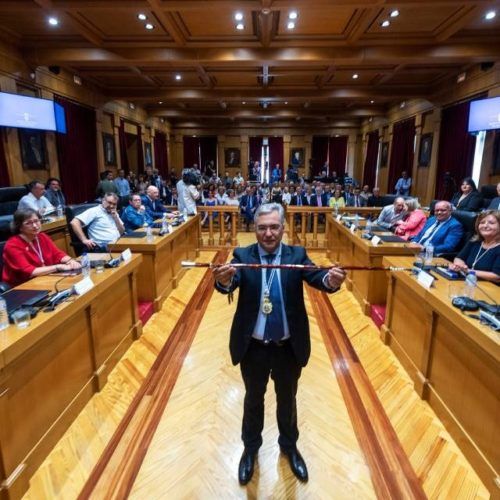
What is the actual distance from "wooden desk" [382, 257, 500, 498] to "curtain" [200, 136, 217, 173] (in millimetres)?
14262

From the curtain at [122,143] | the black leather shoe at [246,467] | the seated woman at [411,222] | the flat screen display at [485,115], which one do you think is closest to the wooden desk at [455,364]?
the black leather shoe at [246,467]

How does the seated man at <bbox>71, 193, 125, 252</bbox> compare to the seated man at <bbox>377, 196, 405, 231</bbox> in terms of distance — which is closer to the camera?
the seated man at <bbox>71, 193, 125, 252</bbox>

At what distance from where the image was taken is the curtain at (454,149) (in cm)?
734

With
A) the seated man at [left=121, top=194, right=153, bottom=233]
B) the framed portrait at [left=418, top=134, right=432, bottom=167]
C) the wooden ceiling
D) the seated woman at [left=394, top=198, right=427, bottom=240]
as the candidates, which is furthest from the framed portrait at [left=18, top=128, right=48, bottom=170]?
the framed portrait at [left=418, top=134, right=432, bottom=167]

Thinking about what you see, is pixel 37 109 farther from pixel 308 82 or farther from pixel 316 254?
pixel 308 82

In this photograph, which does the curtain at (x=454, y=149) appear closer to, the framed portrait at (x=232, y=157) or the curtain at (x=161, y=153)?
the framed portrait at (x=232, y=157)

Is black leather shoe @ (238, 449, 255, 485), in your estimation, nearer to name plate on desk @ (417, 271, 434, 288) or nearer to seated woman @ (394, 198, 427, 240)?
name plate on desk @ (417, 271, 434, 288)

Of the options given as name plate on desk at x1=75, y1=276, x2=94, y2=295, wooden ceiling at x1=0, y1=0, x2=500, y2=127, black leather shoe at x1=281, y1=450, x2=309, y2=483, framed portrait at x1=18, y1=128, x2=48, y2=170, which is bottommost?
black leather shoe at x1=281, y1=450, x2=309, y2=483

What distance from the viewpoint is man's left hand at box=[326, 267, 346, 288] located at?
1403 mm

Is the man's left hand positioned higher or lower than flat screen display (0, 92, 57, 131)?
lower

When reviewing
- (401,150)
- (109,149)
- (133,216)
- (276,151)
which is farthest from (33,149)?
(276,151)

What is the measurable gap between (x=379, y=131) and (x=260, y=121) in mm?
5016

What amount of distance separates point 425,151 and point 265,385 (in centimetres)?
907

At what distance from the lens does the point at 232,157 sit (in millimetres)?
16016
